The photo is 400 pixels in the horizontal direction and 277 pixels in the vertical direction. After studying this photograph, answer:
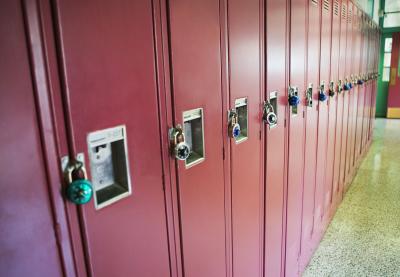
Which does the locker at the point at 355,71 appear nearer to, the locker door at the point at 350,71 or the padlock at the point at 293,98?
the locker door at the point at 350,71

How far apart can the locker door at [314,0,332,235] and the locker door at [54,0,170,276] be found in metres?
2.21

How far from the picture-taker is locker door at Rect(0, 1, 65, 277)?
2.04ft

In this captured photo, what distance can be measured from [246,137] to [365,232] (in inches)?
103

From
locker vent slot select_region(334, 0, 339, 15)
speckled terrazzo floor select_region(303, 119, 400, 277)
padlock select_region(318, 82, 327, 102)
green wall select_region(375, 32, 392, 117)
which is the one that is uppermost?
locker vent slot select_region(334, 0, 339, 15)

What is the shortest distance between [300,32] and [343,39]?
1686mm

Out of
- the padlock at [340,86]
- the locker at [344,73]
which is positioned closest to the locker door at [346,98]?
the locker at [344,73]

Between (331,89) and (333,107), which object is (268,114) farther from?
(333,107)

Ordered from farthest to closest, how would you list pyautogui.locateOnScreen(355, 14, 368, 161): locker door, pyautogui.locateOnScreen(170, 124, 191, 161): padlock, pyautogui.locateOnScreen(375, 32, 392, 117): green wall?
1. pyautogui.locateOnScreen(375, 32, 392, 117): green wall
2. pyautogui.locateOnScreen(355, 14, 368, 161): locker door
3. pyautogui.locateOnScreen(170, 124, 191, 161): padlock

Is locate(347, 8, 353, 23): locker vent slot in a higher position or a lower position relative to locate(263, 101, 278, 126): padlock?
higher

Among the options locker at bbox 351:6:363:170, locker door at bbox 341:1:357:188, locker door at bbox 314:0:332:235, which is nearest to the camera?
locker door at bbox 314:0:332:235

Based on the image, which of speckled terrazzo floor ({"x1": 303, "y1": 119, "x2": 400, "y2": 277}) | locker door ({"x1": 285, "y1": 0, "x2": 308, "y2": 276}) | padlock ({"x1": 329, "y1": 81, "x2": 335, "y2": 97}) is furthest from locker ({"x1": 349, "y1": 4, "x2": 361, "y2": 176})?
locker door ({"x1": 285, "y1": 0, "x2": 308, "y2": 276})

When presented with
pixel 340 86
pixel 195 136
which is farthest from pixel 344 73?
pixel 195 136

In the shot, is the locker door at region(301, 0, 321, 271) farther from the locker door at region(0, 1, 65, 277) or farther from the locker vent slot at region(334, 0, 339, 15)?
the locker door at region(0, 1, 65, 277)

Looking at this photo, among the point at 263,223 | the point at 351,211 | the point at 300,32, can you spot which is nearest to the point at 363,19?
the point at 351,211
